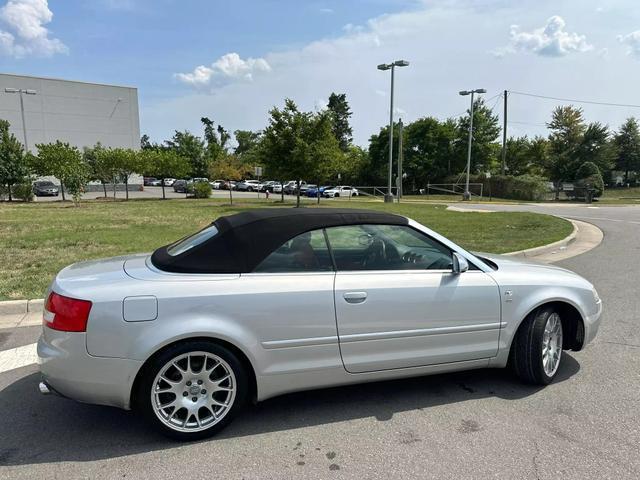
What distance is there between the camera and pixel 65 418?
A: 3408mm

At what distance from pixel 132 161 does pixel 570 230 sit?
30297 millimetres

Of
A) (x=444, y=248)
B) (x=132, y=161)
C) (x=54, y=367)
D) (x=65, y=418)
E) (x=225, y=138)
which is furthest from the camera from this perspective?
(x=225, y=138)

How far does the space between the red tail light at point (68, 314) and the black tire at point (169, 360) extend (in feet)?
1.57

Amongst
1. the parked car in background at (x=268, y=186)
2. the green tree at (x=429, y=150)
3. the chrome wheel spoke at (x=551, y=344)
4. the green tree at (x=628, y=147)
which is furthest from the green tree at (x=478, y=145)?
the chrome wheel spoke at (x=551, y=344)

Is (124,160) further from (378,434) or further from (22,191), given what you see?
(378,434)

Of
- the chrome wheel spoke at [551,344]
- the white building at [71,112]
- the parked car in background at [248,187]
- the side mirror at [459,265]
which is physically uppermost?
the white building at [71,112]

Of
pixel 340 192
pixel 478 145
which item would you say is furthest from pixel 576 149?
pixel 340 192

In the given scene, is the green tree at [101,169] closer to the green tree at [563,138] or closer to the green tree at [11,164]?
the green tree at [11,164]

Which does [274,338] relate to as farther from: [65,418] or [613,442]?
[613,442]

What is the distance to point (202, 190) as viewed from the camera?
131 ft

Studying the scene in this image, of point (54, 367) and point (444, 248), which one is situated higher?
point (444, 248)

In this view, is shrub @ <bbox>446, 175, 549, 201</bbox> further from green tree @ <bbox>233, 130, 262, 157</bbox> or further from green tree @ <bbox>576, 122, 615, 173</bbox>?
green tree @ <bbox>233, 130, 262, 157</bbox>

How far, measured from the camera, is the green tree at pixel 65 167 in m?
26.8

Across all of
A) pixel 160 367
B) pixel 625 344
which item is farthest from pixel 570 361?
pixel 160 367
